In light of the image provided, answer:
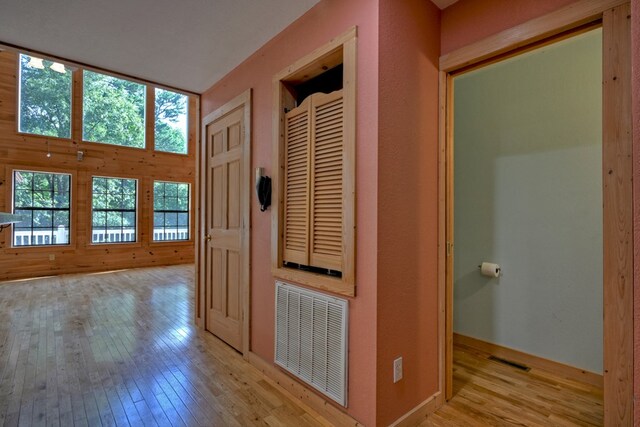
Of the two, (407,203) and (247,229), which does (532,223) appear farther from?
(247,229)

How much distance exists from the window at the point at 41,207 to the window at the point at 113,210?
1.65ft

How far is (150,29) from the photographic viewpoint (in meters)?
2.29

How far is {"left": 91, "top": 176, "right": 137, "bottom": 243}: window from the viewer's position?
6.91 metres

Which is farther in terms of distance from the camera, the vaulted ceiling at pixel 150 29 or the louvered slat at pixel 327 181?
the vaulted ceiling at pixel 150 29

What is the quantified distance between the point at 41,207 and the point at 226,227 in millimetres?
5704

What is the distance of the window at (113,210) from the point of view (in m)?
6.91

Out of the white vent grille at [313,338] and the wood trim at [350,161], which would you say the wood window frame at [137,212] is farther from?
the wood trim at [350,161]

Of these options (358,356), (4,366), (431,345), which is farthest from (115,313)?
(431,345)

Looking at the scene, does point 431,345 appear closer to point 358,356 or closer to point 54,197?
point 358,356

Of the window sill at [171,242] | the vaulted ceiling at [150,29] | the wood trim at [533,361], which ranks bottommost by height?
the wood trim at [533,361]

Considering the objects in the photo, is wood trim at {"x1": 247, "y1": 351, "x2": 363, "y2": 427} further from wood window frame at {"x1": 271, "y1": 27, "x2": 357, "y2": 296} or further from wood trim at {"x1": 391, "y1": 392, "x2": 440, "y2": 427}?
wood window frame at {"x1": 271, "y1": 27, "x2": 357, "y2": 296}

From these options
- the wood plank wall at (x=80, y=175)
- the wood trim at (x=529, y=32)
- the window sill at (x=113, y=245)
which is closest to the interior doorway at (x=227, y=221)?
the wood trim at (x=529, y=32)

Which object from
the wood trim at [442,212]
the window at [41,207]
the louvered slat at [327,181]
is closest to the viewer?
the louvered slat at [327,181]
